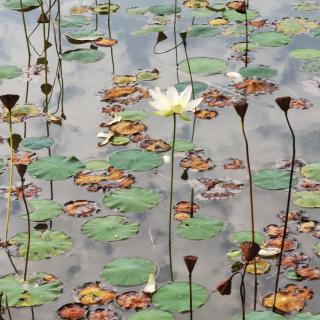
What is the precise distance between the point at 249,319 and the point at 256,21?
2471mm

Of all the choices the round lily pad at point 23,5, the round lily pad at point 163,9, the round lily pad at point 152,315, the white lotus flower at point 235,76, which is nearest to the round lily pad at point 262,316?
the round lily pad at point 152,315

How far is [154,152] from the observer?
3.15m

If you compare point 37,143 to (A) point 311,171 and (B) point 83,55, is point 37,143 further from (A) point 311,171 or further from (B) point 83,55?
(A) point 311,171

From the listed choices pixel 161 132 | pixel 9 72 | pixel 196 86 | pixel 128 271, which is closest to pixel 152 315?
pixel 128 271

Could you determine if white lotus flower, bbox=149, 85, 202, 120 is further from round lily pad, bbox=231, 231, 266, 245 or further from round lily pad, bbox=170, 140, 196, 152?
round lily pad, bbox=170, 140, 196, 152

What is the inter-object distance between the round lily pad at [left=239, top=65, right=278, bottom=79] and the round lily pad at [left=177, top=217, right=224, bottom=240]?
3.96ft

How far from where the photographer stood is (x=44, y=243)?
8.63 feet

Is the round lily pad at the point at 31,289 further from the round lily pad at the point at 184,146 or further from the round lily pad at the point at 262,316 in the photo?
the round lily pad at the point at 184,146

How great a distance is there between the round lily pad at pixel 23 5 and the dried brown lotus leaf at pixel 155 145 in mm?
1718

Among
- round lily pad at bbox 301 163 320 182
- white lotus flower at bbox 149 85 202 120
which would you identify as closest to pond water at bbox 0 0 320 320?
round lily pad at bbox 301 163 320 182

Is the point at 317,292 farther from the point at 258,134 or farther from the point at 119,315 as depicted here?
the point at 258,134

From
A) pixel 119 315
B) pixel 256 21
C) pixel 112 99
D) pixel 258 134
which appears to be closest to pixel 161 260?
pixel 119 315

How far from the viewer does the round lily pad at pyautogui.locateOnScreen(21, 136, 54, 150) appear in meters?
3.24

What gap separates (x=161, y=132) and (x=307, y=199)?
73 cm
